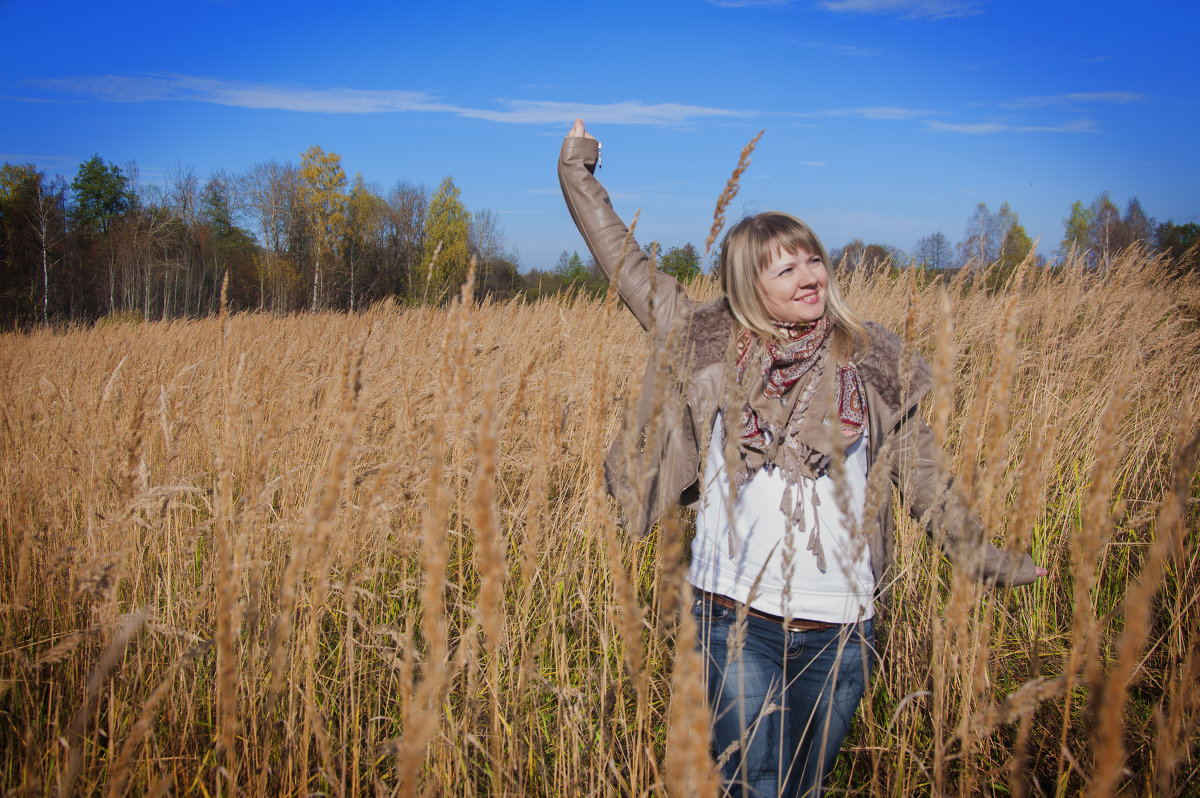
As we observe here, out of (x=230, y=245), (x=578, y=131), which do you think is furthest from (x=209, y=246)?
(x=578, y=131)

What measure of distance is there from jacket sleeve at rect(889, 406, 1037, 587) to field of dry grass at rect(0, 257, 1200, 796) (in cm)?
5

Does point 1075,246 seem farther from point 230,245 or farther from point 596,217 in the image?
point 230,245

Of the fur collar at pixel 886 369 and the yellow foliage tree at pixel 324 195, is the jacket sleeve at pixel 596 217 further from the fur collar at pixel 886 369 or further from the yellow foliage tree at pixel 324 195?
the yellow foliage tree at pixel 324 195

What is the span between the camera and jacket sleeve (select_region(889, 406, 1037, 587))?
2.81ft

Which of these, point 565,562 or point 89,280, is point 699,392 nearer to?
point 565,562

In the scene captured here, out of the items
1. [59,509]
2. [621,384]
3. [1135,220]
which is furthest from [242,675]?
[1135,220]

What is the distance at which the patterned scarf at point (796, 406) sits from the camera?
164 cm

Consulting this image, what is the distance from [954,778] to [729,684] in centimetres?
66

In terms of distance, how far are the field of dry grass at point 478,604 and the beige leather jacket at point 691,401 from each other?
0.31 feet

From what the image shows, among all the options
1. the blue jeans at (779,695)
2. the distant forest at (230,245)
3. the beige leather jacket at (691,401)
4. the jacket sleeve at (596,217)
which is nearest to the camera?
the beige leather jacket at (691,401)

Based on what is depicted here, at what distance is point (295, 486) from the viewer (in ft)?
7.67

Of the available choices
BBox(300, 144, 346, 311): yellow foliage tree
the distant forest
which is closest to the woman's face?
the distant forest

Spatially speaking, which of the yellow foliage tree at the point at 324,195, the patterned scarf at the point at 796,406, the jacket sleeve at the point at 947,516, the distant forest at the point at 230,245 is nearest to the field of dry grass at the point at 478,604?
the jacket sleeve at the point at 947,516

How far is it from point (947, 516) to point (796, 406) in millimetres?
829
